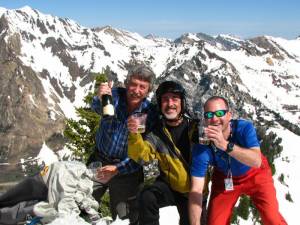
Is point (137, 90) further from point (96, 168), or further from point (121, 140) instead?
point (96, 168)

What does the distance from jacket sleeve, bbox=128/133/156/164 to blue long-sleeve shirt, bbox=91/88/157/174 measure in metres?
1.15

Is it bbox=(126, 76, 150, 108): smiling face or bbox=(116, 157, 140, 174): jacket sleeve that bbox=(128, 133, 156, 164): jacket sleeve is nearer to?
bbox=(126, 76, 150, 108): smiling face

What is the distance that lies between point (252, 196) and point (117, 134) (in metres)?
3.37

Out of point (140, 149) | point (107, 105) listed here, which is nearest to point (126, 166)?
point (107, 105)

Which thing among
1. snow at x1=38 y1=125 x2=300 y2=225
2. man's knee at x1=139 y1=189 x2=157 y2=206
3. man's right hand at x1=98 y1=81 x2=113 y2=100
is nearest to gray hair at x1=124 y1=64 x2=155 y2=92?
man's right hand at x1=98 y1=81 x2=113 y2=100

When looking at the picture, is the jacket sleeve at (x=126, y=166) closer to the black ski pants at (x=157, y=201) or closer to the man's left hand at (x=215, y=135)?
the black ski pants at (x=157, y=201)

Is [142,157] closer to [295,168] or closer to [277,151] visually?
[295,168]

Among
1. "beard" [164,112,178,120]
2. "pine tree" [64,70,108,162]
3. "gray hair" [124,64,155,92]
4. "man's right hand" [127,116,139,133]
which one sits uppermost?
"gray hair" [124,64,155,92]

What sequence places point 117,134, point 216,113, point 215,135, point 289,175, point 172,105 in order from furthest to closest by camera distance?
1. point 289,175
2. point 117,134
3. point 172,105
4. point 216,113
5. point 215,135

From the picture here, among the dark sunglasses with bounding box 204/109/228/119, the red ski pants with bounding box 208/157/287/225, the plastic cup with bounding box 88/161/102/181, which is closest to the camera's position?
the dark sunglasses with bounding box 204/109/228/119

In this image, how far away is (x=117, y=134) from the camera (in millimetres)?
10430

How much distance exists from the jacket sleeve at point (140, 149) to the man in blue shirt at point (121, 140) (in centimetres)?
62

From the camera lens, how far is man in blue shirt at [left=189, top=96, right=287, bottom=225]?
337 inches

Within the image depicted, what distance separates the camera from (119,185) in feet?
36.1
